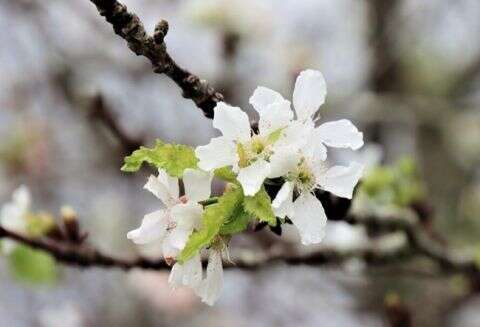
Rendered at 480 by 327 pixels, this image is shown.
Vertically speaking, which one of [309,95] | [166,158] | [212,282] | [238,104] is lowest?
[212,282]

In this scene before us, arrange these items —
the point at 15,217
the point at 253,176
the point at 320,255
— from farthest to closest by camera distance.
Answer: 1. the point at 320,255
2. the point at 15,217
3. the point at 253,176

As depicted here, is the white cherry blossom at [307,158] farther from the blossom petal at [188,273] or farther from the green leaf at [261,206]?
the blossom petal at [188,273]

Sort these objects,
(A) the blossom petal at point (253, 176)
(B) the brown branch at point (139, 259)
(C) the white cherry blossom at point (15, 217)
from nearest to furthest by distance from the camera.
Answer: (A) the blossom petal at point (253, 176) < (B) the brown branch at point (139, 259) < (C) the white cherry blossom at point (15, 217)

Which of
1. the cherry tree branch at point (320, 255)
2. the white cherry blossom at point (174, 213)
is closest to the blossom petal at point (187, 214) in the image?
the white cherry blossom at point (174, 213)

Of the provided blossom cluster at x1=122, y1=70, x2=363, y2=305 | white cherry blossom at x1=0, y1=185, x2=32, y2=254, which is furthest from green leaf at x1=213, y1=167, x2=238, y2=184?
white cherry blossom at x1=0, y1=185, x2=32, y2=254

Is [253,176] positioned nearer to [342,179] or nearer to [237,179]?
[237,179]

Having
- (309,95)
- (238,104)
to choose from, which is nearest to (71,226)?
(309,95)

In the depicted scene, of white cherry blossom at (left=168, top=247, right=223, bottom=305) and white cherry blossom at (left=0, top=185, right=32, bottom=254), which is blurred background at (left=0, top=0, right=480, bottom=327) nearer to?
white cherry blossom at (left=0, top=185, right=32, bottom=254)
